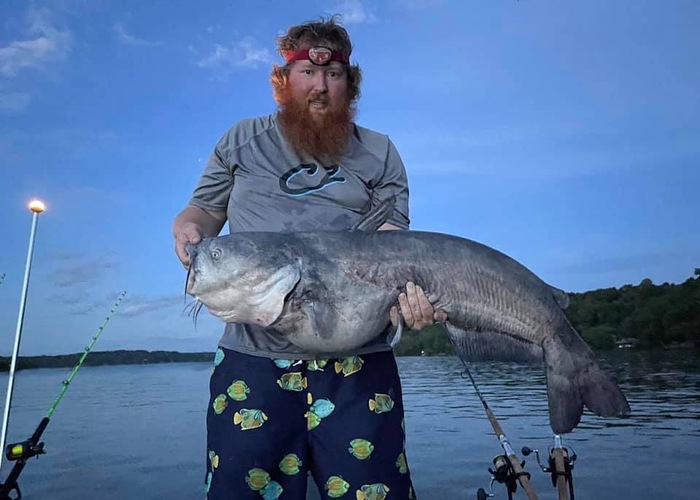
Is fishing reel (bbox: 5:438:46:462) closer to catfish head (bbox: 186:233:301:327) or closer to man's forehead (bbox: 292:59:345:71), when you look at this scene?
catfish head (bbox: 186:233:301:327)

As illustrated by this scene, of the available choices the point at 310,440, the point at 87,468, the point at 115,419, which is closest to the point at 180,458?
the point at 87,468

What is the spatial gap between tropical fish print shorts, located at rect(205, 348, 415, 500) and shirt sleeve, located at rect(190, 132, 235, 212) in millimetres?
889

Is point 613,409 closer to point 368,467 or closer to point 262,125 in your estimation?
point 368,467

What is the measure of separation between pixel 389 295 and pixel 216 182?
3.92 ft

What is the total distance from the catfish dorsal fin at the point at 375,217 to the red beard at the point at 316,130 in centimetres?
50

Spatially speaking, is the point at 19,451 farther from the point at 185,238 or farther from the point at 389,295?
the point at 389,295

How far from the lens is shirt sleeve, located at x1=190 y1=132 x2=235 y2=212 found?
346 centimetres

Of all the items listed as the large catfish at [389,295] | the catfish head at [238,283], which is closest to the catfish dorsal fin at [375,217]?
the large catfish at [389,295]

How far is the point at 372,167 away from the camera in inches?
140

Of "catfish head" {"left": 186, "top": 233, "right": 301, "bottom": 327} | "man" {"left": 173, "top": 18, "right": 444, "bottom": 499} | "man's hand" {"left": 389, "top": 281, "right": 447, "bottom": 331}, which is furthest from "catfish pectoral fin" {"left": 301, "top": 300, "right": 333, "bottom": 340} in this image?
"man's hand" {"left": 389, "top": 281, "right": 447, "bottom": 331}

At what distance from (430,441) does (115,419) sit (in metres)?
25.5

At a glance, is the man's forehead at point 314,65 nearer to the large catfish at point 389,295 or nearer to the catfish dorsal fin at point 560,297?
Result: the large catfish at point 389,295

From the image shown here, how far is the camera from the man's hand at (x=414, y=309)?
3021 millimetres

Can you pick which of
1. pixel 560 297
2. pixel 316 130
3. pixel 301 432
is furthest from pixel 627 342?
pixel 301 432
